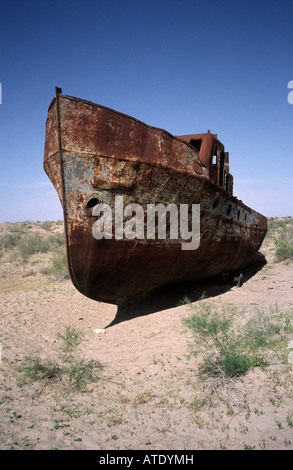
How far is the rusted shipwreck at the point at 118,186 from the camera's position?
11.9ft

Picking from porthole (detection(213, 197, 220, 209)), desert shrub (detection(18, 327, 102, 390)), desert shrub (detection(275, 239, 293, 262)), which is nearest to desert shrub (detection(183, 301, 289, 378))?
desert shrub (detection(18, 327, 102, 390))

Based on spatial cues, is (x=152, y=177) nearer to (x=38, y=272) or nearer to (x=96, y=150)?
(x=96, y=150)

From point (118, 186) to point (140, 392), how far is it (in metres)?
2.54

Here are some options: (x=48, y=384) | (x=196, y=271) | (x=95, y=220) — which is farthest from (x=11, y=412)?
(x=196, y=271)

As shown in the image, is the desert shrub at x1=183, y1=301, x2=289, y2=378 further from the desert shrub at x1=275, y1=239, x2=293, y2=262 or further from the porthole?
the desert shrub at x1=275, y1=239, x2=293, y2=262

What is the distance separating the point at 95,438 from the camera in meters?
2.18

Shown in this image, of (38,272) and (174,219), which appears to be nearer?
(174,219)

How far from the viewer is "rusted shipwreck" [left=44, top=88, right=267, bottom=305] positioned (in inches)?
143

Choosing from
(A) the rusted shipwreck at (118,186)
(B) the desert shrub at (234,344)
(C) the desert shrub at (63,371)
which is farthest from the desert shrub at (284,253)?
(C) the desert shrub at (63,371)

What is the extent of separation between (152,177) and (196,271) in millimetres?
2370

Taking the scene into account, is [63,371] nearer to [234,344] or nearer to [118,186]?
[234,344]

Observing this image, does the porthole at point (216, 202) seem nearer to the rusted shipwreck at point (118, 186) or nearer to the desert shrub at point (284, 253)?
the rusted shipwreck at point (118, 186)

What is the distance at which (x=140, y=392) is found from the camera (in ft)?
9.27

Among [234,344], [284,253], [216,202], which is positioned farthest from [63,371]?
[284,253]
